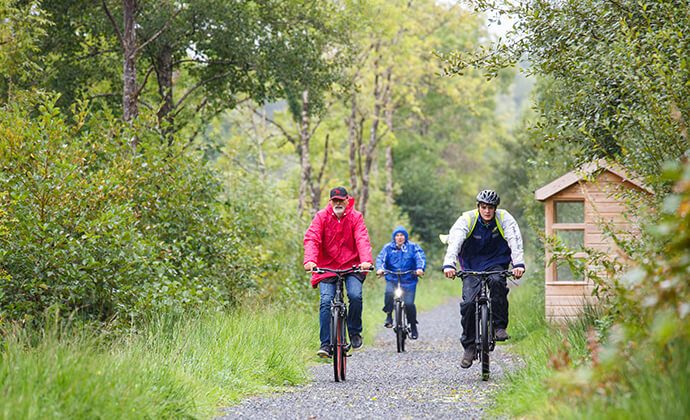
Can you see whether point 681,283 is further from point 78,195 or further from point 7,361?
point 78,195

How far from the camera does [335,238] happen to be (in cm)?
1059

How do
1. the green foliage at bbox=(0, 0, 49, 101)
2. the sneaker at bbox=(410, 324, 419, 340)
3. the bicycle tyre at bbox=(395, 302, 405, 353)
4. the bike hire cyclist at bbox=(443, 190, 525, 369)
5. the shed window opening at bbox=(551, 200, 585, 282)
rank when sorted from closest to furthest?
the bike hire cyclist at bbox=(443, 190, 525, 369) → the green foliage at bbox=(0, 0, 49, 101) → the bicycle tyre at bbox=(395, 302, 405, 353) → the sneaker at bbox=(410, 324, 419, 340) → the shed window opening at bbox=(551, 200, 585, 282)

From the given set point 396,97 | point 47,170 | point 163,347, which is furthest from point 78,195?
point 396,97

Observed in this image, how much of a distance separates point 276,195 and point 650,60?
16.6 meters

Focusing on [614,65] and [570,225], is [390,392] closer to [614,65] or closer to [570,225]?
[614,65]

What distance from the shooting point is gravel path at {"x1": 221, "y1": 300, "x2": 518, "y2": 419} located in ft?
25.2

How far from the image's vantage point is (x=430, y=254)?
47906 millimetres

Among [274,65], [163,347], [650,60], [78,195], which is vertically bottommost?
[163,347]

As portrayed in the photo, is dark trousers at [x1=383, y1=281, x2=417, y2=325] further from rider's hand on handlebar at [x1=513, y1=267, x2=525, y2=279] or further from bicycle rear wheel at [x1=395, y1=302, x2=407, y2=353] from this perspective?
rider's hand on handlebar at [x1=513, y1=267, x2=525, y2=279]

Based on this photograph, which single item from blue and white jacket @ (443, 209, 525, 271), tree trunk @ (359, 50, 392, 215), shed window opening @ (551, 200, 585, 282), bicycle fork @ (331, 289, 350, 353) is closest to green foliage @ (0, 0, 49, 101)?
bicycle fork @ (331, 289, 350, 353)

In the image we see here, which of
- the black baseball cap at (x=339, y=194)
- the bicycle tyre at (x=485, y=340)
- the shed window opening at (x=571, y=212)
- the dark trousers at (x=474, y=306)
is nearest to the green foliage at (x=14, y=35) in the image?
the black baseball cap at (x=339, y=194)

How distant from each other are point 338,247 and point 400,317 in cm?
472

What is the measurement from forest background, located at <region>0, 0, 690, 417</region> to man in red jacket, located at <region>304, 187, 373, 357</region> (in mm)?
1416

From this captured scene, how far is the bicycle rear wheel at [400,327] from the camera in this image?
1479 cm
